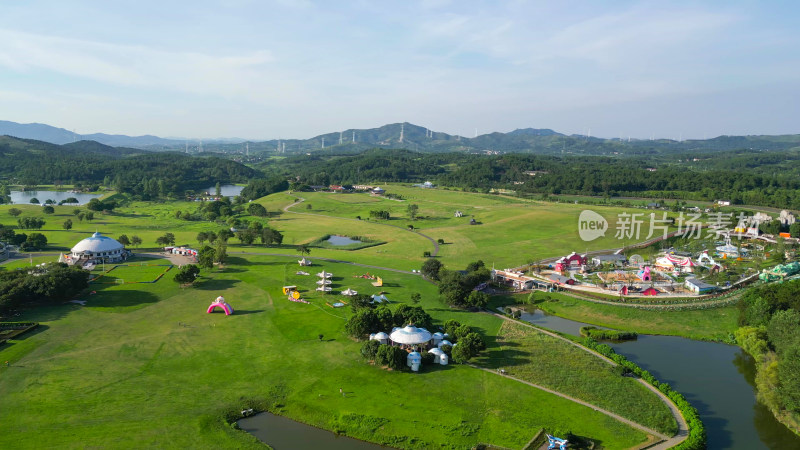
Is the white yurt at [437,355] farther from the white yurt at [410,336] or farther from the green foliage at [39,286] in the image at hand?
the green foliage at [39,286]

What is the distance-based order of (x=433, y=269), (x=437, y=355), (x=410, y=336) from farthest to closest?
(x=433, y=269)
(x=410, y=336)
(x=437, y=355)

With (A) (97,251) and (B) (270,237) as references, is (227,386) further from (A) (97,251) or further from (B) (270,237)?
(B) (270,237)

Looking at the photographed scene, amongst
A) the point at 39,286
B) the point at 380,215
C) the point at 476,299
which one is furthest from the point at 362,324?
the point at 380,215

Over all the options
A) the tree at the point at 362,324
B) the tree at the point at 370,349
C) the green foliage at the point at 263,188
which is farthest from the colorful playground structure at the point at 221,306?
the green foliage at the point at 263,188

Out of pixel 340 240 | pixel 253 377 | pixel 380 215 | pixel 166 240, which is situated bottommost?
pixel 253 377

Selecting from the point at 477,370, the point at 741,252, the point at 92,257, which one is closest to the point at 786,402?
the point at 477,370

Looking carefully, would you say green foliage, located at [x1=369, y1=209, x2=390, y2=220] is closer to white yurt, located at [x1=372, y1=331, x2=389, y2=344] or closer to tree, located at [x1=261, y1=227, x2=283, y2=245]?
tree, located at [x1=261, y1=227, x2=283, y2=245]
